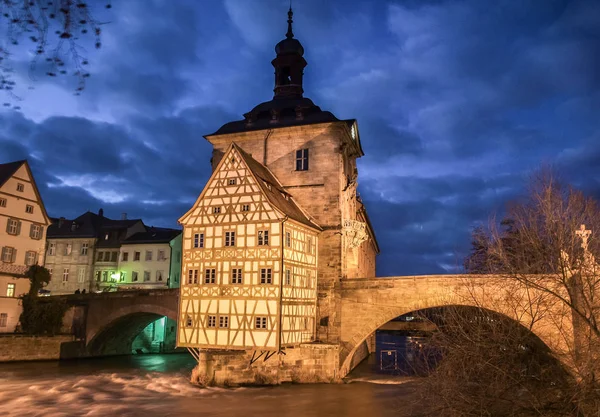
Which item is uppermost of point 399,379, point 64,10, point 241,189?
point 241,189

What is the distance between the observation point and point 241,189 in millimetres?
26141

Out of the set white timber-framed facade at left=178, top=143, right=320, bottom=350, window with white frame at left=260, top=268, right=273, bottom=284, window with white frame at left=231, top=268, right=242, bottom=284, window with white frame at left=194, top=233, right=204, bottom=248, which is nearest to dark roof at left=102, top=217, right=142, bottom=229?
window with white frame at left=194, top=233, right=204, bottom=248

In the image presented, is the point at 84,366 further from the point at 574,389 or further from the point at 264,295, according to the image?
the point at 574,389

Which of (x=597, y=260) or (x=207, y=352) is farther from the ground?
(x=597, y=260)

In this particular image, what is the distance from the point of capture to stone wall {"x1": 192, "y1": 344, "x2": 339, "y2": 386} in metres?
25.0

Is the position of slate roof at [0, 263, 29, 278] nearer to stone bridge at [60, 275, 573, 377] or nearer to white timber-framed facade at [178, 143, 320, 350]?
stone bridge at [60, 275, 573, 377]

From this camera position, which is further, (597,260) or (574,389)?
(597,260)

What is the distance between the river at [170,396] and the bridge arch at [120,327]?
4538mm

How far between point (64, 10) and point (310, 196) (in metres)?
26.0

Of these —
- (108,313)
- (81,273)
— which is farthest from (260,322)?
(81,273)

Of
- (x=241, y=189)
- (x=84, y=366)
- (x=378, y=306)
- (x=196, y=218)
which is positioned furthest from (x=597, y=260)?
(x=84, y=366)

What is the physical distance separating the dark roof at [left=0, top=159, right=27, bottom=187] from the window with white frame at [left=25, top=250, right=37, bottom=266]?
5118 millimetres

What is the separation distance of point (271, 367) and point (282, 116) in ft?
48.2

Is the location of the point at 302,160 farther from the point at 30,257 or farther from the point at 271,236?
the point at 30,257
